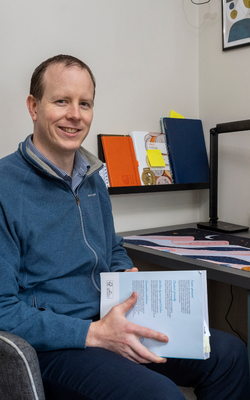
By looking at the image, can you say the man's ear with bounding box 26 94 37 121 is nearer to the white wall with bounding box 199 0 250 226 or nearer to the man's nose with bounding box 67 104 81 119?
the man's nose with bounding box 67 104 81 119

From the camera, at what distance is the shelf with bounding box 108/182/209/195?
1.97 meters

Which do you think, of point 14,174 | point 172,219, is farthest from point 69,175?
point 172,219

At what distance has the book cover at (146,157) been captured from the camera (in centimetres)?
210

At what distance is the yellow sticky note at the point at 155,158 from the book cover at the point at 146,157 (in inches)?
0.7

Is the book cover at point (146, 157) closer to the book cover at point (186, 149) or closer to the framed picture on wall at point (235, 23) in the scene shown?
the book cover at point (186, 149)

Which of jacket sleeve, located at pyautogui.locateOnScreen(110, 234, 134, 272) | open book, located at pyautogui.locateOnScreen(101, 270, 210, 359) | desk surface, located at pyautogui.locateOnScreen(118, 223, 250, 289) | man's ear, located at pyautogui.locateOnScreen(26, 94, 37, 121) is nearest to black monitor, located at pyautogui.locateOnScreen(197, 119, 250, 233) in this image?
desk surface, located at pyautogui.locateOnScreen(118, 223, 250, 289)

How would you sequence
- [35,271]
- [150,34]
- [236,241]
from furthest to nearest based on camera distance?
[150,34] < [236,241] < [35,271]

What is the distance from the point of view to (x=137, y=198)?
2.21m

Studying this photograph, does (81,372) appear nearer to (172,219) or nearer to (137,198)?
(137,198)

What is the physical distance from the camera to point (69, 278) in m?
1.17

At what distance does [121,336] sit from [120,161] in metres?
1.14

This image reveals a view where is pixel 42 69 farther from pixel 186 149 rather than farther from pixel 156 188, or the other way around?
pixel 186 149

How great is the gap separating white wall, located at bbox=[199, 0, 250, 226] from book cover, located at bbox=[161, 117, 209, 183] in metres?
0.09

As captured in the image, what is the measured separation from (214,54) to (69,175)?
1.41 meters
